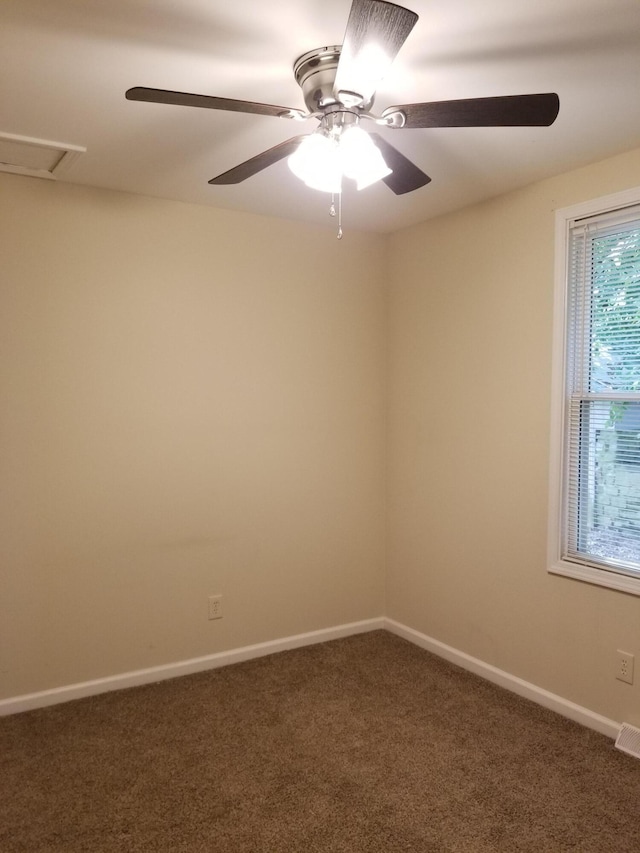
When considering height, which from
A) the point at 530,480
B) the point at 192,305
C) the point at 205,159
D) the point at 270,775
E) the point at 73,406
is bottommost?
the point at 270,775

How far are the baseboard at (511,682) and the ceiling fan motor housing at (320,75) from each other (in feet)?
8.35

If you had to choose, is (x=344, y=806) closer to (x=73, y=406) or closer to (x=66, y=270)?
(x=73, y=406)

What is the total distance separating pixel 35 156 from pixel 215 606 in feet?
7.42

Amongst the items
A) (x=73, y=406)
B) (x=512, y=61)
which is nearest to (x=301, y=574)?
(x=73, y=406)

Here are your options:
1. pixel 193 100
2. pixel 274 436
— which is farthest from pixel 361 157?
pixel 274 436

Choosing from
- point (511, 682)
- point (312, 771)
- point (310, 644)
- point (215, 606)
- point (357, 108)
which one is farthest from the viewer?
point (310, 644)

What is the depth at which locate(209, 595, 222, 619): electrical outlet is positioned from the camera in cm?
332

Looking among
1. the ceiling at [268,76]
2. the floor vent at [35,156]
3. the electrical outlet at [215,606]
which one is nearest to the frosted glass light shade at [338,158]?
the ceiling at [268,76]

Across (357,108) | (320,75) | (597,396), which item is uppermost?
(320,75)

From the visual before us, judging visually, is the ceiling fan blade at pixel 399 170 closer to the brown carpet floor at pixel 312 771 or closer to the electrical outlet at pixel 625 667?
the electrical outlet at pixel 625 667

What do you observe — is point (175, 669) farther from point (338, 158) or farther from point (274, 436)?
point (338, 158)

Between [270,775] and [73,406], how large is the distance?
179 centimetres

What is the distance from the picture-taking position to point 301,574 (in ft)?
11.8

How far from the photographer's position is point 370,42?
140 centimetres
